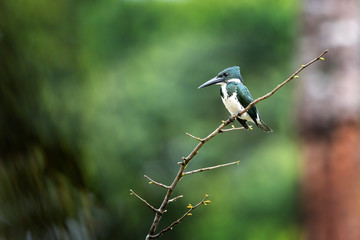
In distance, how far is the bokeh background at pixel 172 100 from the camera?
5435 millimetres

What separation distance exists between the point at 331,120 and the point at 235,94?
13.0 ft

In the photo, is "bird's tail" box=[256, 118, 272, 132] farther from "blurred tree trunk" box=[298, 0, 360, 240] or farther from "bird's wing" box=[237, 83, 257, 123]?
"blurred tree trunk" box=[298, 0, 360, 240]

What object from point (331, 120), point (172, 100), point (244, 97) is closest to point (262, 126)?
point (244, 97)

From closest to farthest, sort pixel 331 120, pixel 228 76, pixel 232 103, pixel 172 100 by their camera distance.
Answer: pixel 228 76, pixel 232 103, pixel 331 120, pixel 172 100

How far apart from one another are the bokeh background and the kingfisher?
6.67 ft

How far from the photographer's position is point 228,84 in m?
2.19

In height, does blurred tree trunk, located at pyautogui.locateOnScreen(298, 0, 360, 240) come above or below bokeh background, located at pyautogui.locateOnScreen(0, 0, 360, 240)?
below

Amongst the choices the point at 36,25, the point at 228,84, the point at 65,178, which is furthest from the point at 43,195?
the point at 36,25

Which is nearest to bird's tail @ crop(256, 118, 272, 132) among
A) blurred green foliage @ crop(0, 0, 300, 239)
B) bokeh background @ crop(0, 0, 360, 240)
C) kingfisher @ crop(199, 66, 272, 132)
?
kingfisher @ crop(199, 66, 272, 132)

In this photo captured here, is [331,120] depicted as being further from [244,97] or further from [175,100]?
[175,100]

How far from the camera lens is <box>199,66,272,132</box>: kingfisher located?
2.12 meters

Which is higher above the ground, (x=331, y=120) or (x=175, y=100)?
(x=175, y=100)

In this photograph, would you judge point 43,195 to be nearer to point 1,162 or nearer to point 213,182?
point 1,162

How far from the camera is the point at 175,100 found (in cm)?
1728
